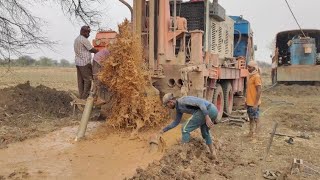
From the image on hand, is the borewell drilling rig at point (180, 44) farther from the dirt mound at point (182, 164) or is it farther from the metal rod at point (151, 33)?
the dirt mound at point (182, 164)

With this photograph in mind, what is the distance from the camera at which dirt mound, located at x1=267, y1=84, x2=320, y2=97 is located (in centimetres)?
1898

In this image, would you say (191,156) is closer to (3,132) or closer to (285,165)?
(285,165)

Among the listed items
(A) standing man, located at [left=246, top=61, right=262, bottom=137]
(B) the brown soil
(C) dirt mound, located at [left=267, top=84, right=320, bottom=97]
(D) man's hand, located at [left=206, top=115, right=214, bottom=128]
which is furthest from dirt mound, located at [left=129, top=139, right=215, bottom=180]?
(C) dirt mound, located at [left=267, top=84, right=320, bottom=97]

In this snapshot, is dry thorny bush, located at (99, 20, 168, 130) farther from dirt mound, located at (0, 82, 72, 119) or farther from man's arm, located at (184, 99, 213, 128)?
dirt mound, located at (0, 82, 72, 119)

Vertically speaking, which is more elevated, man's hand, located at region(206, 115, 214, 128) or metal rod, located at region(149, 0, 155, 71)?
metal rod, located at region(149, 0, 155, 71)

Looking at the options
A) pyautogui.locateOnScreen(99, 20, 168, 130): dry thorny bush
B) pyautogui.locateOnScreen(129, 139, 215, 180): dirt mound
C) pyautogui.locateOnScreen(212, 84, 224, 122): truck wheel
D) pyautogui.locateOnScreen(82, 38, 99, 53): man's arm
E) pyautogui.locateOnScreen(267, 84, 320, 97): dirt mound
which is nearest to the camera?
pyautogui.locateOnScreen(129, 139, 215, 180): dirt mound

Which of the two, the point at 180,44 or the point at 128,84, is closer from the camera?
the point at 128,84

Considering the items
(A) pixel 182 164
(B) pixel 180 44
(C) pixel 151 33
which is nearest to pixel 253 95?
(B) pixel 180 44

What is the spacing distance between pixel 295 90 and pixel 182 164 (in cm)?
1439

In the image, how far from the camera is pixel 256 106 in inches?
353

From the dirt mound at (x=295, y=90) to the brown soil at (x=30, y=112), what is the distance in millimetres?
11135

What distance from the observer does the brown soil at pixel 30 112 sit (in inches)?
325

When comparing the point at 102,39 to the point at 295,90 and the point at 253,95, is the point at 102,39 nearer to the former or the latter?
the point at 253,95

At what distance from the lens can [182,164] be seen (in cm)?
627
